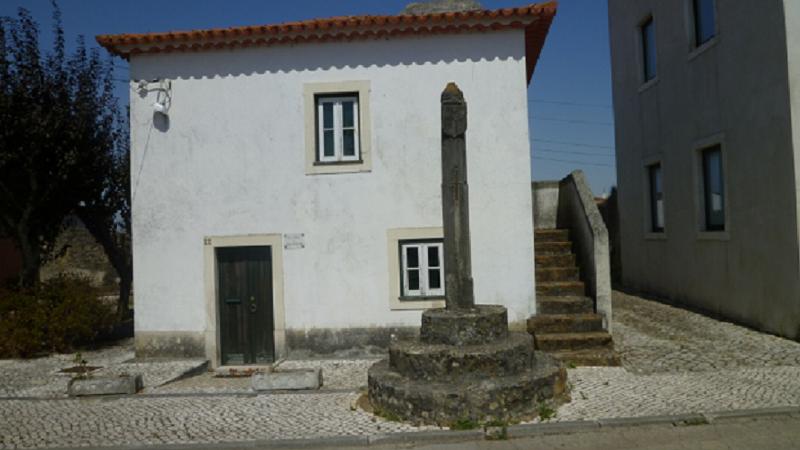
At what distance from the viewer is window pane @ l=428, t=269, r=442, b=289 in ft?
27.3

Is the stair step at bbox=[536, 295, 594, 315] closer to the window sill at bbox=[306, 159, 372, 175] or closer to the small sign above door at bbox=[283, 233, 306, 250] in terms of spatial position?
the window sill at bbox=[306, 159, 372, 175]

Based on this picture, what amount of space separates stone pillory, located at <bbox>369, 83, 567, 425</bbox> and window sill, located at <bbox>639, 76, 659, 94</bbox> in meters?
8.33

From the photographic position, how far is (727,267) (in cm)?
997

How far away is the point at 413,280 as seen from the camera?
8359 millimetres

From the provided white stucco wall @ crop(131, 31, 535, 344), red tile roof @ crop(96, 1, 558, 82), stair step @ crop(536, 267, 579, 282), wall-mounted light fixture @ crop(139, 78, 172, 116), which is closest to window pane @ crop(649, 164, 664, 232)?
stair step @ crop(536, 267, 579, 282)

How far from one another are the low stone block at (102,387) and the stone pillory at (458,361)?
312 centimetres

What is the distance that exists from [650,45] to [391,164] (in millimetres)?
8376

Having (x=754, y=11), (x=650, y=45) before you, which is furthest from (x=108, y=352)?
(x=650, y=45)

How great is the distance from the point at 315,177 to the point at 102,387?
3.89 metres

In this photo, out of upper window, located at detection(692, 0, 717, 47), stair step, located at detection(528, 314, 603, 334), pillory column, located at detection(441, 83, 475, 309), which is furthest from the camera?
upper window, located at detection(692, 0, 717, 47)

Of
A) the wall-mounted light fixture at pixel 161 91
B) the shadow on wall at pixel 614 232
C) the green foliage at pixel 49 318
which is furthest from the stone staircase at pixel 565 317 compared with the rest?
the shadow on wall at pixel 614 232

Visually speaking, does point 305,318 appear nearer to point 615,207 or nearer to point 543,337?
point 543,337

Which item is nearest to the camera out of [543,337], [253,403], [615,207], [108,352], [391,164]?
[253,403]

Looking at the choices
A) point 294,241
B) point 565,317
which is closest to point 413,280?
point 294,241
